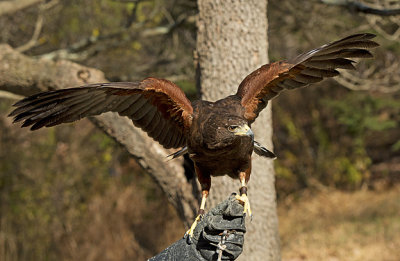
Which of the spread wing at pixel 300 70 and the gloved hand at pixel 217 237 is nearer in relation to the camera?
the gloved hand at pixel 217 237

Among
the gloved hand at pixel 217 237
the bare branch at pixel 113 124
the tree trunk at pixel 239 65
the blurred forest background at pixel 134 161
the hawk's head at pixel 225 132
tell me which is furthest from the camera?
the blurred forest background at pixel 134 161

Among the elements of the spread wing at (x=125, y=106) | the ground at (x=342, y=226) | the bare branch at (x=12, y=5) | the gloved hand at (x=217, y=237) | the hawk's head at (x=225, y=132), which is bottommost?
the ground at (x=342, y=226)

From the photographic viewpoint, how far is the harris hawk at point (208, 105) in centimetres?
308

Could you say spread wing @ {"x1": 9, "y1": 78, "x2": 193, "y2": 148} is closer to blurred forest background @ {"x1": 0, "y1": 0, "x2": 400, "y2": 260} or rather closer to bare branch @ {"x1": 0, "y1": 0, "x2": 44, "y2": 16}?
bare branch @ {"x1": 0, "y1": 0, "x2": 44, "y2": 16}

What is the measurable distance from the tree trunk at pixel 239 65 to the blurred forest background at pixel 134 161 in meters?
2.23

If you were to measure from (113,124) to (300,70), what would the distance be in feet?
6.89

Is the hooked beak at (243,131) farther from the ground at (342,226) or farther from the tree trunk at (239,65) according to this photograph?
the ground at (342,226)

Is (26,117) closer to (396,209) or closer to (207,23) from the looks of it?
(207,23)

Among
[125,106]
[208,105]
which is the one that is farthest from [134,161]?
[208,105]

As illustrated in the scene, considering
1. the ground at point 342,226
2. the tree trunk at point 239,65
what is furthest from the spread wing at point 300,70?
the ground at point 342,226

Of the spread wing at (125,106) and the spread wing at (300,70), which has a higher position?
the spread wing at (300,70)

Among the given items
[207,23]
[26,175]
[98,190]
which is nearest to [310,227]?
[98,190]

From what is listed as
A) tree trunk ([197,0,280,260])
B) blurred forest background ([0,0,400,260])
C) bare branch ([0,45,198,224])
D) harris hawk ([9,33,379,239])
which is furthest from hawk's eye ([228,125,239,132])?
blurred forest background ([0,0,400,260])

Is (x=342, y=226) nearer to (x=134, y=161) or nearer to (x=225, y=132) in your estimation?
(x=134, y=161)
